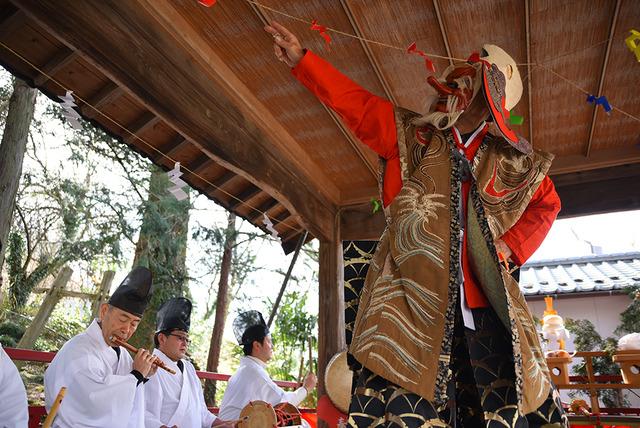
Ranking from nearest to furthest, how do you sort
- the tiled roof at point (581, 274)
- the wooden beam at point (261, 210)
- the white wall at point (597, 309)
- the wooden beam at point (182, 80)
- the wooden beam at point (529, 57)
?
1. the wooden beam at point (182, 80)
2. the wooden beam at point (529, 57)
3. the wooden beam at point (261, 210)
4. the white wall at point (597, 309)
5. the tiled roof at point (581, 274)

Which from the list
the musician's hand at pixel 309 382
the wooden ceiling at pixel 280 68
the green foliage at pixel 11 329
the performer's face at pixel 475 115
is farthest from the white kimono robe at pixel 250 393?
the green foliage at pixel 11 329

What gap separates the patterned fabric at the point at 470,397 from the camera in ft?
4.67

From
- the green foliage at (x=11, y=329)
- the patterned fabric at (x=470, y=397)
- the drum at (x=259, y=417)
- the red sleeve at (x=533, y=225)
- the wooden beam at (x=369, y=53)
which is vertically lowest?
the drum at (x=259, y=417)

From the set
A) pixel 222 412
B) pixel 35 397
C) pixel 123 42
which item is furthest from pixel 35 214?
pixel 123 42

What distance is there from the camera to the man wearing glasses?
3.91 meters

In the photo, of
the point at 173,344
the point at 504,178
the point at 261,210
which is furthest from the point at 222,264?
the point at 504,178

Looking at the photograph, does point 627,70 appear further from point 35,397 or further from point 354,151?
point 35,397

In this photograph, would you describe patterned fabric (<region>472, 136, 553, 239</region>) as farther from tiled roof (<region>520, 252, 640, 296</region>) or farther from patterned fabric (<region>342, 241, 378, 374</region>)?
tiled roof (<region>520, 252, 640, 296</region>)

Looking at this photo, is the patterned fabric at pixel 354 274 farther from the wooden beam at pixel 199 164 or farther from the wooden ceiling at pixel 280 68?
the wooden beam at pixel 199 164

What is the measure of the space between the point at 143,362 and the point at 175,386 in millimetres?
1041

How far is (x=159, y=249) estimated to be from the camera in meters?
9.86

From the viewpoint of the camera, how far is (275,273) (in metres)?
14.7

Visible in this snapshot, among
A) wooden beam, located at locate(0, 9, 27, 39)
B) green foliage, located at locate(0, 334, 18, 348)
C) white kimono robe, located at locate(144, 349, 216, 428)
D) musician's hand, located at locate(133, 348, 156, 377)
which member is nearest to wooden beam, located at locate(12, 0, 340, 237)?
wooden beam, located at locate(0, 9, 27, 39)

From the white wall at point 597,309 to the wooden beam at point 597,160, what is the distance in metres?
4.22
